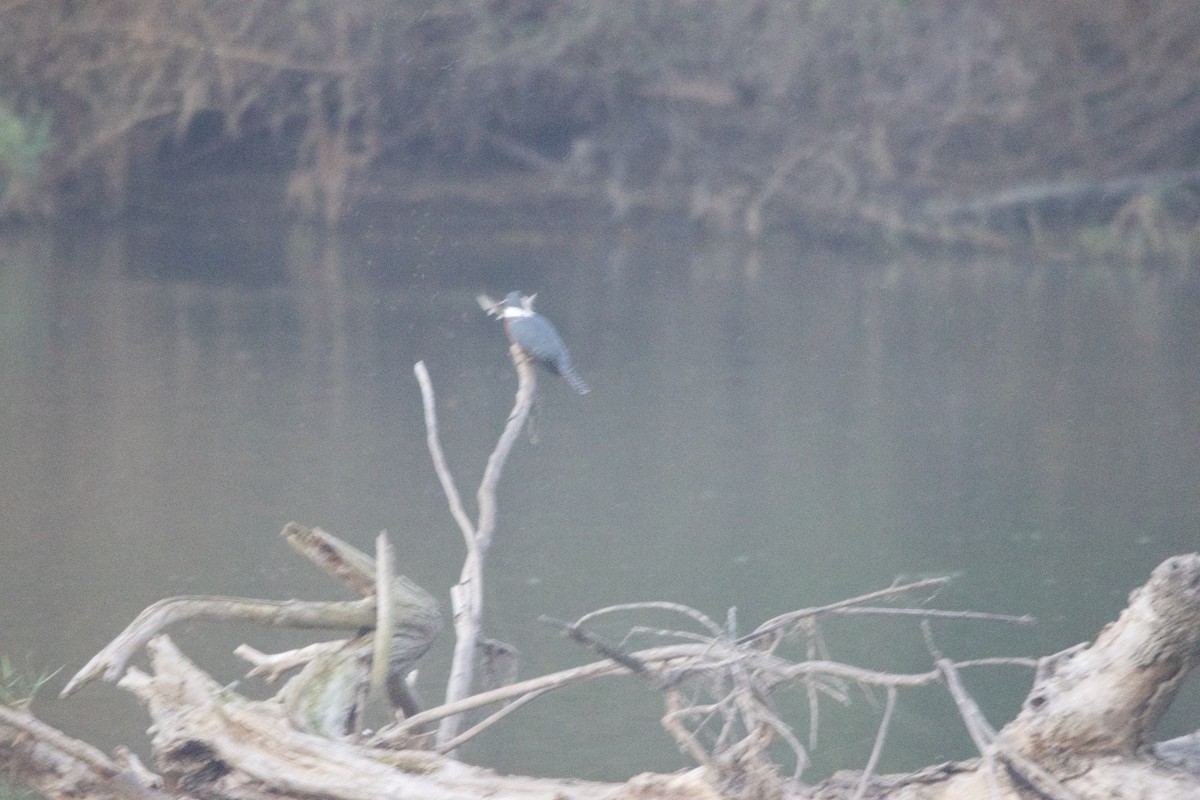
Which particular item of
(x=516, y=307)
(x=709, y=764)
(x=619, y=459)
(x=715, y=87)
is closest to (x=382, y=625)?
(x=709, y=764)

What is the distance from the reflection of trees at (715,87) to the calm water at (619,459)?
3041mm

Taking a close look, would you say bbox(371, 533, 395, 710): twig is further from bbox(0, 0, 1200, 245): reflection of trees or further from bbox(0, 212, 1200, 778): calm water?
bbox(0, 0, 1200, 245): reflection of trees

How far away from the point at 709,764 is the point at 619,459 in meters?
A: 3.55

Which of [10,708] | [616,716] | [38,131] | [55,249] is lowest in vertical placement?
[616,716]

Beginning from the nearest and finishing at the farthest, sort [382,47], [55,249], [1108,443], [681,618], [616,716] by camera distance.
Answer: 1. [616,716]
2. [681,618]
3. [1108,443]
4. [55,249]
5. [382,47]

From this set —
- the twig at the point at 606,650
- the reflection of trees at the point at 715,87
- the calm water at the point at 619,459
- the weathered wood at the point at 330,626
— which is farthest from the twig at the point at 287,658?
the reflection of trees at the point at 715,87

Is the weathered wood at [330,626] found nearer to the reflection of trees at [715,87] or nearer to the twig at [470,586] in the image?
the twig at [470,586]

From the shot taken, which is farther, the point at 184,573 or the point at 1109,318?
the point at 1109,318

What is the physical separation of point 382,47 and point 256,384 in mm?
6995

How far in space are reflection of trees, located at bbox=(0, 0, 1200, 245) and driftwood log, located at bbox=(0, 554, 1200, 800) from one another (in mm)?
10361

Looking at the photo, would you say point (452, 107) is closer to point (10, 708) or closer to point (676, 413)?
point (676, 413)

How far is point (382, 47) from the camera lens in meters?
12.9

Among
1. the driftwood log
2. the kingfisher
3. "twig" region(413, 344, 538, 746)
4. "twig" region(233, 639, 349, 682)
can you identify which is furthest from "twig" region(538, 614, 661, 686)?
the kingfisher

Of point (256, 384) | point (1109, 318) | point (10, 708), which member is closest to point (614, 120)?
point (1109, 318)
